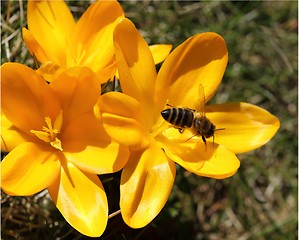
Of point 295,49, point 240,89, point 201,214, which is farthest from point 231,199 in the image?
point 295,49

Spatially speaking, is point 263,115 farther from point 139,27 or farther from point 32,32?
point 139,27

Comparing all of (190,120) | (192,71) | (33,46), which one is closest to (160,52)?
(192,71)

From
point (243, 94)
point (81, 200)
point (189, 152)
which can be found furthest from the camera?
point (243, 94)

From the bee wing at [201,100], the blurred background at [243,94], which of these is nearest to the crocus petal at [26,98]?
the bee wing at [201,100]

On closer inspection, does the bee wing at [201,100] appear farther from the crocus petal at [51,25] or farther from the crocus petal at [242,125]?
the crocus petal at [51,25]

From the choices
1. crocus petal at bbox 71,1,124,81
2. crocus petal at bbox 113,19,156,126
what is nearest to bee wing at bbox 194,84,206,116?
crocus petal at bbox 113,19,156,126

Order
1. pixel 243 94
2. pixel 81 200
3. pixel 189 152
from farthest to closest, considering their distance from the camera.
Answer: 1. pixel 243 94
2. pixel 189 152
3. pixel 81 200

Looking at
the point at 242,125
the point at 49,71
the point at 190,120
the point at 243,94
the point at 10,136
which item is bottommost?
the point at 243,94

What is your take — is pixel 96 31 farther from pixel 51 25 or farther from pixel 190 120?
pixel 190 120
